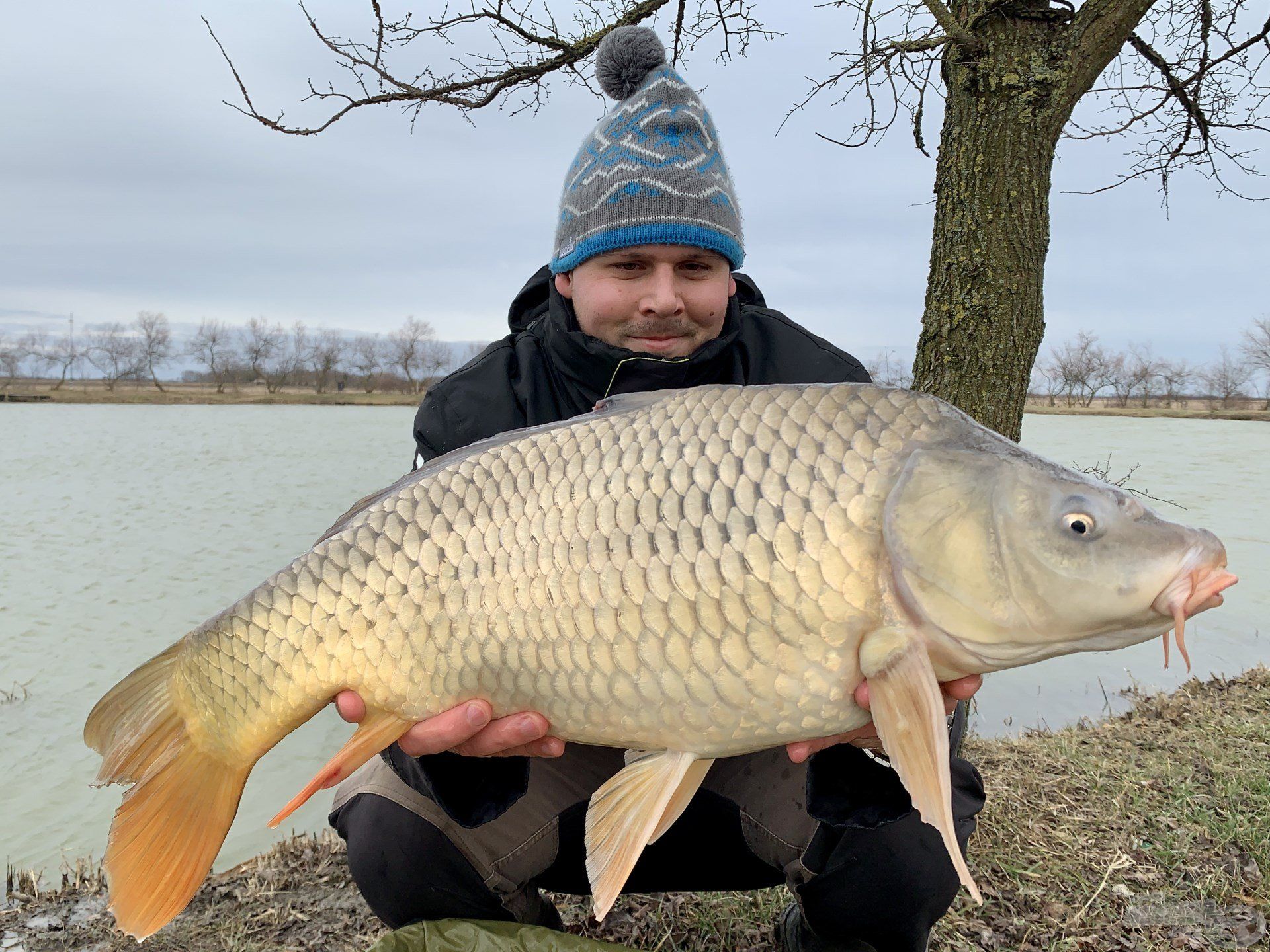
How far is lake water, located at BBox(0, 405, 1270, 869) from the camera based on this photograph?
3549 millimetres

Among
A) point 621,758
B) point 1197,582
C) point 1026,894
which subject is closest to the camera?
point 1197,582

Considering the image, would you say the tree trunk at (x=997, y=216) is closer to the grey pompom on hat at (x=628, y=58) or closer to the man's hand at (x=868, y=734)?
the grey pompom on hat at (x=628, y=58)

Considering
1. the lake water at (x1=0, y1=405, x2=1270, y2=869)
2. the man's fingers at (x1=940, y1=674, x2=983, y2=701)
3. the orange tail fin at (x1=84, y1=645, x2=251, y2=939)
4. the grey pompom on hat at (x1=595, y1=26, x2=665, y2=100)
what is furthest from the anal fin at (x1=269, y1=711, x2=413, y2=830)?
the lake water at (x1=0, y1=405, x2=1270, y2=869)

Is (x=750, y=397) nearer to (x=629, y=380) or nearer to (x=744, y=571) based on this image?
(x=744, y=571)

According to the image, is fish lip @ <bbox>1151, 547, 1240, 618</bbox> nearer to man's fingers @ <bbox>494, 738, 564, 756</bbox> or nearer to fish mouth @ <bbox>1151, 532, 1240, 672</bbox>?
fish mouth @ <bbox>1151, 532, 1240, 672</bbox>

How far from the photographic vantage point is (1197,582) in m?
0.95

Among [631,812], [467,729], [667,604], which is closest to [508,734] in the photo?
[467,729]

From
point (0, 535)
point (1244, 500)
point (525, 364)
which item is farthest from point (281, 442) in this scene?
point (525, 364)

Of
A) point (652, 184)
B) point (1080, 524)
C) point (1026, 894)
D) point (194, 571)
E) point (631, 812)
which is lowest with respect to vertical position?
point (194, 571)

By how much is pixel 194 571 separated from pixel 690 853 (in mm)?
7092

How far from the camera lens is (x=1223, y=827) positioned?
205 centimetres

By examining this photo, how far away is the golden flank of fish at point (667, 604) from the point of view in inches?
40.6

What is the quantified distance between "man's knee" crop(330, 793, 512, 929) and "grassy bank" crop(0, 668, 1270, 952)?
0.35m

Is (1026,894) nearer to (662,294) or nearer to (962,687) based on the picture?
(962,687)
